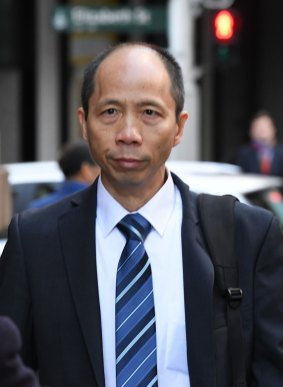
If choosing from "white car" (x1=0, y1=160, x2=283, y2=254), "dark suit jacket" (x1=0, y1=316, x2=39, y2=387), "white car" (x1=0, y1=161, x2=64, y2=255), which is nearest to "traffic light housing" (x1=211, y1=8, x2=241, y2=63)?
"white car" (x1=0, y1=160, x2=283, y2=254)

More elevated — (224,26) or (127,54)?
(127,54)

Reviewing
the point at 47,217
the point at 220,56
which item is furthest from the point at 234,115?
the point at 47,217

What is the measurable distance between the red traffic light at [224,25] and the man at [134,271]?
11422mm

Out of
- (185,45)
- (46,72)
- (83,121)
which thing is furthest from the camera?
(46,72)

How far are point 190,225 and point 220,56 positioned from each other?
11602 millimetres

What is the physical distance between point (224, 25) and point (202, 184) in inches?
A: 284

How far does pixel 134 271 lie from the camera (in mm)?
2947

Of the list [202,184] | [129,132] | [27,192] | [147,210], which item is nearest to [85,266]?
[147,210]

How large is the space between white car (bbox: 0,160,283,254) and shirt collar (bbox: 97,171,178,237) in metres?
4.22

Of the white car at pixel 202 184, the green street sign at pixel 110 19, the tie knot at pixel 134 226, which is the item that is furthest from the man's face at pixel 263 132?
the tie knot at pixel 134 226

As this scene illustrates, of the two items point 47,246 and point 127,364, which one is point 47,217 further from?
point 127,364

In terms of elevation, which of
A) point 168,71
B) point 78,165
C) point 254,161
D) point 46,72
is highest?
point 168,71

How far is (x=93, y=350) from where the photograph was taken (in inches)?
112

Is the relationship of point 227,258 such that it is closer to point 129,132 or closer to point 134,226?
point 134,226
